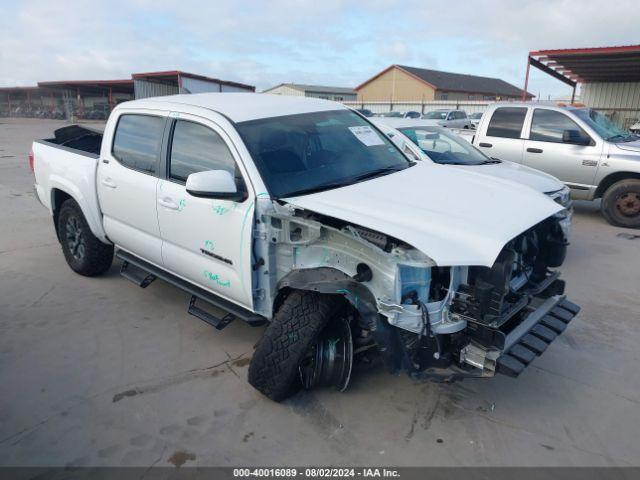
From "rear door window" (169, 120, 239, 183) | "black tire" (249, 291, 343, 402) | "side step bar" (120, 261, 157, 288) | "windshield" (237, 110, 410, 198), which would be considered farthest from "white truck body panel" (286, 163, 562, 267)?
"side step bar" (120, 261, 157, 288)

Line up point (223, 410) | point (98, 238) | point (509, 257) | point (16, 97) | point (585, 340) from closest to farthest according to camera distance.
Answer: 1. point (509, 257)
2. point (223, 410)
3. point (585, 340)
4. point (98, 238)
5. point (16, 97)

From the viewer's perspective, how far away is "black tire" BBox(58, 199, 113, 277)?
16.0 ft

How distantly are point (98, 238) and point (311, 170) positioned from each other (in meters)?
2.66

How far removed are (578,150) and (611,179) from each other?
2.26 feet

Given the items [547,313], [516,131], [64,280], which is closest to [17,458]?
[64,280]

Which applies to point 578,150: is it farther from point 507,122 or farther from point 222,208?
point 222,208

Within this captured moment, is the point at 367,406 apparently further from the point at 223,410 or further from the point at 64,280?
the point at 64,280

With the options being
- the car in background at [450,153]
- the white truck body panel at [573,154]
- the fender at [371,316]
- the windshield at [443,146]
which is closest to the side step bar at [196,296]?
the fender at [371,316]

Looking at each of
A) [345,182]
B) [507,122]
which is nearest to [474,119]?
[507,122]

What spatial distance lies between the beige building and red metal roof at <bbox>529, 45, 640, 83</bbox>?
78.2 feet

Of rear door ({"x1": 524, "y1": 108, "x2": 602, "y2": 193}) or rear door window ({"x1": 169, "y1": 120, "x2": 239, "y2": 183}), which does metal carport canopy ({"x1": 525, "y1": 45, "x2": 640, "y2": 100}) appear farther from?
rear door window ({"x1": 169, "y1": 120, "x2": 239, "y2": 183})

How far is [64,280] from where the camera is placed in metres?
5.14

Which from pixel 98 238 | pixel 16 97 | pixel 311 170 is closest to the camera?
pixel 311 170

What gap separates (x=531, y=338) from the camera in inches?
111
